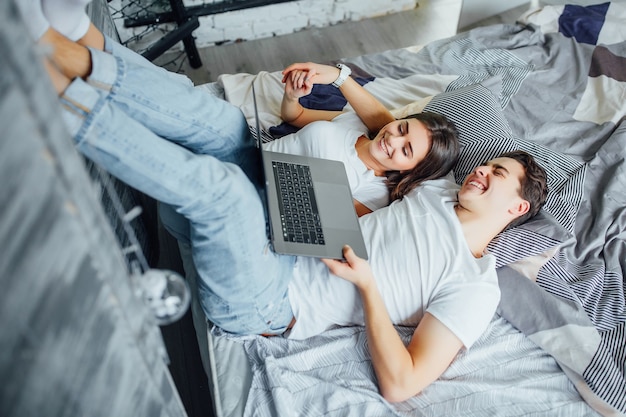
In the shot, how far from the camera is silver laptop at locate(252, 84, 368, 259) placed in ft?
3.54

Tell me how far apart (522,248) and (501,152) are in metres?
0.31

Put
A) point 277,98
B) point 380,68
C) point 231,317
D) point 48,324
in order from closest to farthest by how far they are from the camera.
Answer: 1. point 48,324
2. point 231,317
3. point 277,98
4. point 380,68

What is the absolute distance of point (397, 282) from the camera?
1.12 m

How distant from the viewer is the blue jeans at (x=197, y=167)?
0.74 m

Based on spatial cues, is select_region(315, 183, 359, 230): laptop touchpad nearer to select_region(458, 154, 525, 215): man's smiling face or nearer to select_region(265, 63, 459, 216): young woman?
select_region(265, 63, 459, 216): young woman

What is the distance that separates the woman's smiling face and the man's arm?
0.37 metres

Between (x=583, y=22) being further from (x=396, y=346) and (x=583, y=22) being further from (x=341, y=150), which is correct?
(x=396, y=346)

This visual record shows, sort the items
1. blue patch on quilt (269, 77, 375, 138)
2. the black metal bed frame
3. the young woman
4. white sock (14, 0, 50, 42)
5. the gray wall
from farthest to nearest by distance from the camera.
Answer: the black metal bed frame
blue patch on quilt (269, 77, 375, 138)
the young woman
white sock (14, 0, 50, 42)
the gray wall

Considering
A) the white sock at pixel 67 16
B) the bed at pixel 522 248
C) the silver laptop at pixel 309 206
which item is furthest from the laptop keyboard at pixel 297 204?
the white sock at pixel 67 16

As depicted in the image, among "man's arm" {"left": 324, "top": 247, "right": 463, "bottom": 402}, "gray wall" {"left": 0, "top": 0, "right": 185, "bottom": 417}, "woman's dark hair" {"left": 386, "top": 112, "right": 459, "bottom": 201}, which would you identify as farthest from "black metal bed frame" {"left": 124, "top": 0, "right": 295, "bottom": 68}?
"gray wall" {"left": 0, "top": 0, "right": 185, "bottom": 417}

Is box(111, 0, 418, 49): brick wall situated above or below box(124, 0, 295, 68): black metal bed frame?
below

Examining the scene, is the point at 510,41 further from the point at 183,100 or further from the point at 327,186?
the point at 183,100

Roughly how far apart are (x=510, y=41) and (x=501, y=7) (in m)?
0.87

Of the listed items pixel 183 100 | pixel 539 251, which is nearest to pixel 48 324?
pixel 183 100
